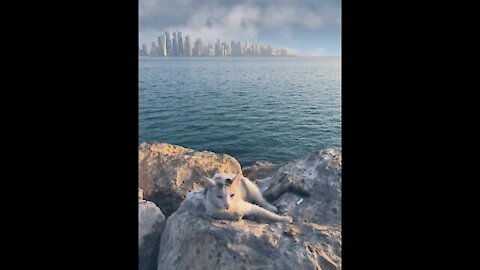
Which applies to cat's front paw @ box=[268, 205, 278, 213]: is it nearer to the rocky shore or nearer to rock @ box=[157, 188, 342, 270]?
the rocky shore

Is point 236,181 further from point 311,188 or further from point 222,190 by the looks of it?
point 311,188

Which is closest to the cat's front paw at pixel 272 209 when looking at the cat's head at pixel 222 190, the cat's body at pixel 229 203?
the cat's body at pixel 229 203

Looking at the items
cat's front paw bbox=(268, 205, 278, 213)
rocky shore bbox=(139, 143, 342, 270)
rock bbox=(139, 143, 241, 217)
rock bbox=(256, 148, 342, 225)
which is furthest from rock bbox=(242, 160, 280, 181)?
cat's front paw bbox=(268, 205, 278, 213)

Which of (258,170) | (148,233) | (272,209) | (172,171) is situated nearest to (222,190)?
(272,209)

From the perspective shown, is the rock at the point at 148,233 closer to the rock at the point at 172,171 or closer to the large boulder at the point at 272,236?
the large boulder at the point at 272,236
